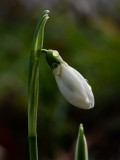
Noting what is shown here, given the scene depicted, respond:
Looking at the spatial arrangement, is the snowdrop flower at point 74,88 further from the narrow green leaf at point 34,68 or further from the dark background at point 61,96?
the dark background at point 61,96

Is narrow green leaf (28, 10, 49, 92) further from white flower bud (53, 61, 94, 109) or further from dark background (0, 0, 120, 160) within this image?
dark background (0, 0, 120, 160)

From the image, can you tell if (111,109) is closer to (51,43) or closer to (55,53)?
(51,43)

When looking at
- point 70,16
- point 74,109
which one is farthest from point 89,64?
point 70,16

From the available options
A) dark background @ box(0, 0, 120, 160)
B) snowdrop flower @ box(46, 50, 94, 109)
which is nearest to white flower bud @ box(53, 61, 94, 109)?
snowdrop flower @ box(46, 50, 94, 109)

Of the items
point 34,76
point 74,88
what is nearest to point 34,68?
point 34,76

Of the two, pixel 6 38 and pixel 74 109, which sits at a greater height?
pixel 6 38

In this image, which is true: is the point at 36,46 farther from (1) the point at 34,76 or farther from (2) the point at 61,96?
(2) the point at 61,96

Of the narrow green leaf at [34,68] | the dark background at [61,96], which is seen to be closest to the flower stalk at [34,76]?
the narrow green leaf at [34,68]

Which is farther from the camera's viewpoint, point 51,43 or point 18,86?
point 51,43
